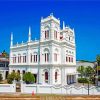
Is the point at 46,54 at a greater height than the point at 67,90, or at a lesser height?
greater

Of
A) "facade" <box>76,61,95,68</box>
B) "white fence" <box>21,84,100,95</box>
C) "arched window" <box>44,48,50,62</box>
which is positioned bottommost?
"white fence" <box>21,84,100,95</box>

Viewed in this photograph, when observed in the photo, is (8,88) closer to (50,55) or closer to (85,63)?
(50,55)

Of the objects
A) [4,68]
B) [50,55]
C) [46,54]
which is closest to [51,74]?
[50,55]

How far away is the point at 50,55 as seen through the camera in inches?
1747

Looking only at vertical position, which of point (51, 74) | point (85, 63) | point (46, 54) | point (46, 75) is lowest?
point (46, 75)

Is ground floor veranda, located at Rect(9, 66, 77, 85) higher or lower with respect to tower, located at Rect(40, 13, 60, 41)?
lower

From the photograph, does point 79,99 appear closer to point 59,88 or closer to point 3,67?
point 59,88

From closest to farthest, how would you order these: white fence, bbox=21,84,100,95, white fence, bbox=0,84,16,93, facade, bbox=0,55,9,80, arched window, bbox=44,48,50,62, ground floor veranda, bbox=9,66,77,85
A: white fence, bbox=21,84,100,95
white fence, bbox=0,84,16,93
ground floor veranda, bbox=9,66,77,85
arched window, bbox=44,48,50,62
facade, bbox=0,55,9,80

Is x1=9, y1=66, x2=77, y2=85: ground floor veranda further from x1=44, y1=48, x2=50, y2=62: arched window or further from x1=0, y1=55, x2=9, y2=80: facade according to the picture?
x1=0, y1=55, x2=9, y2=80: facade

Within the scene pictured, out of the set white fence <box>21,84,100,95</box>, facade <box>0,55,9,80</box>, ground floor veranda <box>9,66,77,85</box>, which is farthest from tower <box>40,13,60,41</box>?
facade <box>0,55,9,80</box>

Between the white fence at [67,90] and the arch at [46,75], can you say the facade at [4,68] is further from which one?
the white fence at [67,90]

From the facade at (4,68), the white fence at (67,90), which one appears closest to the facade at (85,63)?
the facade at (4,68)

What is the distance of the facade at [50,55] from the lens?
44625 mm

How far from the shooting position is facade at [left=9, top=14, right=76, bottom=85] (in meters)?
44.6
